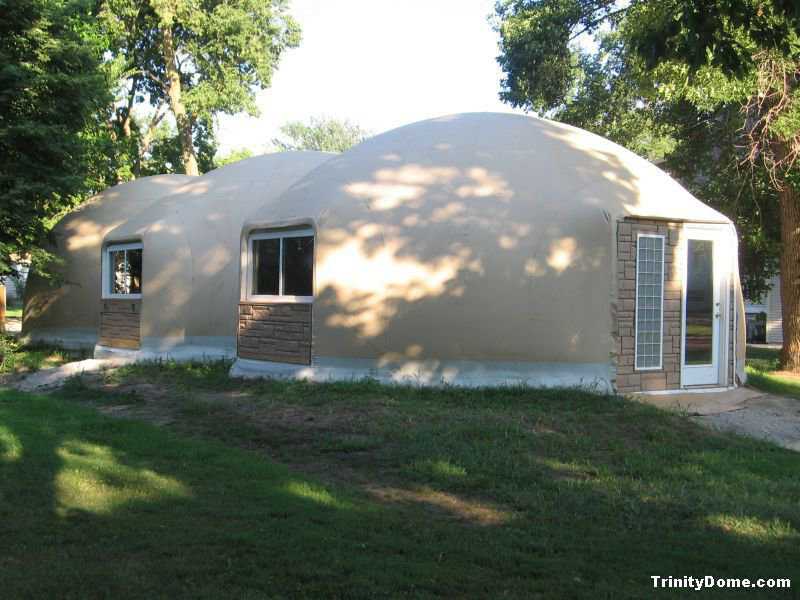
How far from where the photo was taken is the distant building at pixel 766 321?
2709 cm

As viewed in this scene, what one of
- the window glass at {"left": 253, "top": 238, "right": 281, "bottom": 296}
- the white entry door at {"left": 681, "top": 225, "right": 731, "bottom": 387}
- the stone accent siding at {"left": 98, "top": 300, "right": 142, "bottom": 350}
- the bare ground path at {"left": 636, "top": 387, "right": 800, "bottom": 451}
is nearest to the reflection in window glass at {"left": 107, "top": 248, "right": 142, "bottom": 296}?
the stone accent siding at {"left": 98, "top": 300, "right": 142, "bottom": 350}

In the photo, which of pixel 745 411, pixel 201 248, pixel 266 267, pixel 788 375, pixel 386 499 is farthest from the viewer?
pixel 201 248

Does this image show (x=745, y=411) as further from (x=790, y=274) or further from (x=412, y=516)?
(x=412, y=516)

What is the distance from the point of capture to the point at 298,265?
12.0m

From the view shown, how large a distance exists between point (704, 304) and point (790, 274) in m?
4.71

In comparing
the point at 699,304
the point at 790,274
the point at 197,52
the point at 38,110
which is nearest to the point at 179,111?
the point at 197,52

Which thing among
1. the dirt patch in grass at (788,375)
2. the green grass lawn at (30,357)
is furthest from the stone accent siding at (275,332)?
the dirt patch in grass at (788,375)

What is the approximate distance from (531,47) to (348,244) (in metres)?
10.5

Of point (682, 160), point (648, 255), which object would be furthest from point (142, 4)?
point (648, 255)

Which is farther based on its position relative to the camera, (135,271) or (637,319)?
(135,271)

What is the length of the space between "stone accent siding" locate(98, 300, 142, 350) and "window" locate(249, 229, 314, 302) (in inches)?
139

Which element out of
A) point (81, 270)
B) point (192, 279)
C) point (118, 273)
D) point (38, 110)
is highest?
point (38, 110)

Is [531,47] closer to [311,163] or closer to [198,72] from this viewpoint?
[311,163]

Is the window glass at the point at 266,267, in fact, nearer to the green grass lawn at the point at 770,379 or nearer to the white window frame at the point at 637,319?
the white window frame at the point at 637,319
